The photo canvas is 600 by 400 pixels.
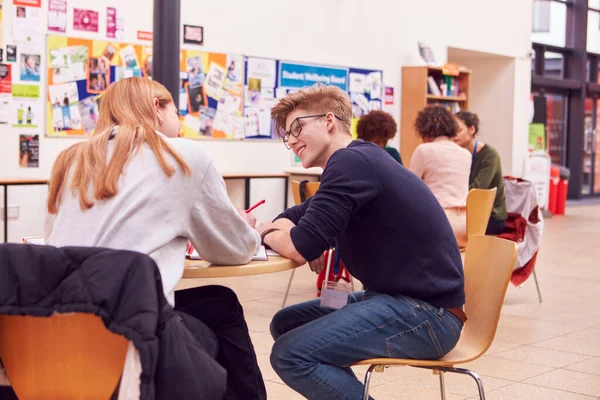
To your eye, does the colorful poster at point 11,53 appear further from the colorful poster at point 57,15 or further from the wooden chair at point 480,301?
the wooden chair at point 480,301

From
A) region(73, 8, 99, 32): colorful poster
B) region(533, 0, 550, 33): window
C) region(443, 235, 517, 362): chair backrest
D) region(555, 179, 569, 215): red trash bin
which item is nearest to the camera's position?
region(443, 235, 517, 362): chair backrest

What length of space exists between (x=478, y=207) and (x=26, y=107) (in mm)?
3746

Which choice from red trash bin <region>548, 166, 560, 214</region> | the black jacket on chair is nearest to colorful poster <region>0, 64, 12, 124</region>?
the black jacket on chair

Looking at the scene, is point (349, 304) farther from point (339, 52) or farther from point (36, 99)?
point (339, 52)

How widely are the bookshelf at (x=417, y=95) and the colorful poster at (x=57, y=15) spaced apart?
4190mm

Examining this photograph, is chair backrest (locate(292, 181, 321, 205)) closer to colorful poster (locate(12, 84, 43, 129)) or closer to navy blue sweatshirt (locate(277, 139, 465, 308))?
colorful poster (locate(12, 84, 43, 129))

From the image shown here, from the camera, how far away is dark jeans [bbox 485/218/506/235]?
5379 mm

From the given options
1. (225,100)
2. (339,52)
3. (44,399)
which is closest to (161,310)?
(44,399)

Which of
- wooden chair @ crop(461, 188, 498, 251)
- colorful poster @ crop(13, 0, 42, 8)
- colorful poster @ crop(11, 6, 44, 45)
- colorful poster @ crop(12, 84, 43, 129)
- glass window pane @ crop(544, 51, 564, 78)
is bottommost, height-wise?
wooden chair @ crop(461, 188, 498, 251)

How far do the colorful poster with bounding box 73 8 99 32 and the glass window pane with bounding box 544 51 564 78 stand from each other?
8.57 meters

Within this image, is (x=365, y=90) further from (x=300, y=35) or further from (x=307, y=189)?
(x=307, y=189)

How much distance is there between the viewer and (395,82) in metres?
9.71

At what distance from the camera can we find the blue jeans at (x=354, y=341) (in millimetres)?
2174

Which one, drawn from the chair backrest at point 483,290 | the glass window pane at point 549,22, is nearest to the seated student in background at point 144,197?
the chair backrest at point 483,290
